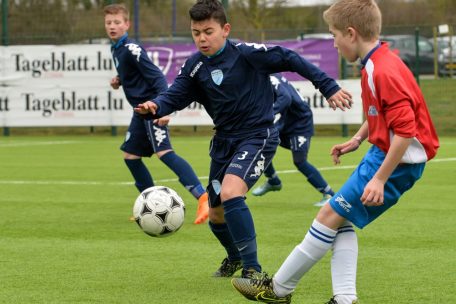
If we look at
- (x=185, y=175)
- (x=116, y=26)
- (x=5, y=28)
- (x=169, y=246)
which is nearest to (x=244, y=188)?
(x=169, y=246)

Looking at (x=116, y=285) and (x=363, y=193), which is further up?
(x=363, y=193)

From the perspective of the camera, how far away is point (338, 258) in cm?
511

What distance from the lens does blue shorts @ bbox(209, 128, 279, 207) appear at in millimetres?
6082

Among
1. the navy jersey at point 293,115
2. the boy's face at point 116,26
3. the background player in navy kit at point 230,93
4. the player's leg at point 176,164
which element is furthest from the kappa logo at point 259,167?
the navy jersey at point 293,115

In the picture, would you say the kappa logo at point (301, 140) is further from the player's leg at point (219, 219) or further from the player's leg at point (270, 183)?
the player's leg at point (219, 219)

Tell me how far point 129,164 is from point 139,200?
2.40m

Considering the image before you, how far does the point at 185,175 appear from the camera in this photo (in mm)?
9133

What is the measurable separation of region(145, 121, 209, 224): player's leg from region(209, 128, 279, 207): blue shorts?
2.74m

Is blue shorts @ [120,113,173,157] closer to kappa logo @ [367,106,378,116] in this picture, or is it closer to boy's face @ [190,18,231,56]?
boy's face @ [190,18,231,56]

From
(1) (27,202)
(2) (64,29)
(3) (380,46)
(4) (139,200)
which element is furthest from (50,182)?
(2) (64,29)

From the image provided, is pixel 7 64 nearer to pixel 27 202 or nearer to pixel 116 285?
pixel 27 202

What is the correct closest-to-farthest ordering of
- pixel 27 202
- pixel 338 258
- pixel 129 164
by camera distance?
pixel 338 258 < pixel 129 164 < pixel 27 202

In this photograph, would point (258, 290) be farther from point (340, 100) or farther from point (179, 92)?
point (179, 92)

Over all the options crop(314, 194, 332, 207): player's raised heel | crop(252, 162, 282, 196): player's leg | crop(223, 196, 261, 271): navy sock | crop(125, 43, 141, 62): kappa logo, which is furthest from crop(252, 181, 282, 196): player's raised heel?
crop(223, 196, 261, 271): navy sock
